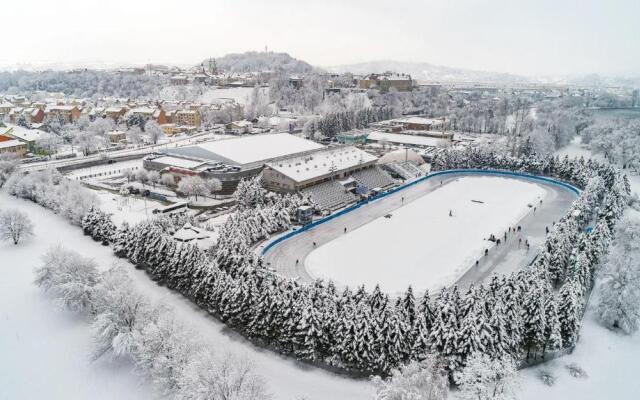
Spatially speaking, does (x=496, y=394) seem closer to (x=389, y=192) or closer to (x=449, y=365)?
(x=449, y=365)

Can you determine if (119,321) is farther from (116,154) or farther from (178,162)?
(116,154)

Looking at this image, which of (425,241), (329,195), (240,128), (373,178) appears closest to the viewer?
(425,241)

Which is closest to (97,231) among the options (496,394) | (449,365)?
(449,365)

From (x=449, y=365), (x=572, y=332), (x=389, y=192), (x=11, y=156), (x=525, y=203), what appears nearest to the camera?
(x=449, y=365)

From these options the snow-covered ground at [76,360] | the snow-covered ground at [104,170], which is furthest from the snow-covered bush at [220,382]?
the snow-covered ground at [104,170]

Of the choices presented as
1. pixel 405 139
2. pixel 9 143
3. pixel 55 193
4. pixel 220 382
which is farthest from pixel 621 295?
pixel 9 143

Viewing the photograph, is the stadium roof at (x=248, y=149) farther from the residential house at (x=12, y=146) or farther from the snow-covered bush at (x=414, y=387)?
the snow-covered bush at (x=414, y=387)

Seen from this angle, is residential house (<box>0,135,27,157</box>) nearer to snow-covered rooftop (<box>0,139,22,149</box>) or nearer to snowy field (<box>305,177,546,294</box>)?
snow-covered rooftop (<box>0,139,22,149</box>)
